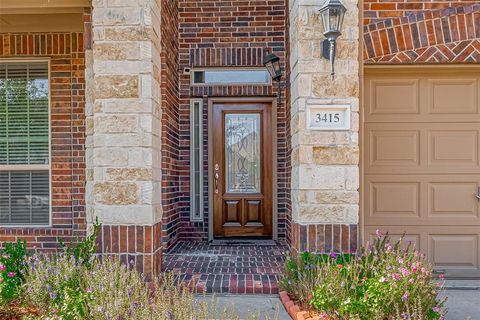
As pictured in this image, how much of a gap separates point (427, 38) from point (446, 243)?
1.98 metres

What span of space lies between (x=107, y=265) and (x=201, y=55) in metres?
3.11

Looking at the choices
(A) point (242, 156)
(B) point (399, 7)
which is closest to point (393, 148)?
(B) point (399, 7)

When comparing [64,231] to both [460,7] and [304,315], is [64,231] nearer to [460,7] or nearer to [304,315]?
[304,315]

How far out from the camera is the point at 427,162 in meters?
3.88

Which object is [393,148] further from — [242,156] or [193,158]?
[193,158]

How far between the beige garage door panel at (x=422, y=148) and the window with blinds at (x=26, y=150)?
3664mm

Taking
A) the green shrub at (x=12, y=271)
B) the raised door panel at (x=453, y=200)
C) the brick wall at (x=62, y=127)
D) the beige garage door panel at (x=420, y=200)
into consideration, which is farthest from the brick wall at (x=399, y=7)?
the green shrub at (x=12, y=271)

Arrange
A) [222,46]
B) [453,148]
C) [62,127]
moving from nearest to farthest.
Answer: [453,148]
[62,127]
[222,46]

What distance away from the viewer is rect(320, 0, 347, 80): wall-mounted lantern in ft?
10.4

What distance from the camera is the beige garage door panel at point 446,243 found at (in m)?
3.85

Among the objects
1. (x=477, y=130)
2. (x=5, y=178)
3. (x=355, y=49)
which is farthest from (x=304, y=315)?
(x=5, y=178)

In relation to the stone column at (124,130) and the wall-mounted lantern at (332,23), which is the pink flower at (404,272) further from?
the stone column at (124,130)

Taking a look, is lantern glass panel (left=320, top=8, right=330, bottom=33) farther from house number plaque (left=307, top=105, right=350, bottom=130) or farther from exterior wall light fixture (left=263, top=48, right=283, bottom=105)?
exterior wall light fixture (left=263, top=48, right=283, bottom=105)

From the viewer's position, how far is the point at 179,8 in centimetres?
521
